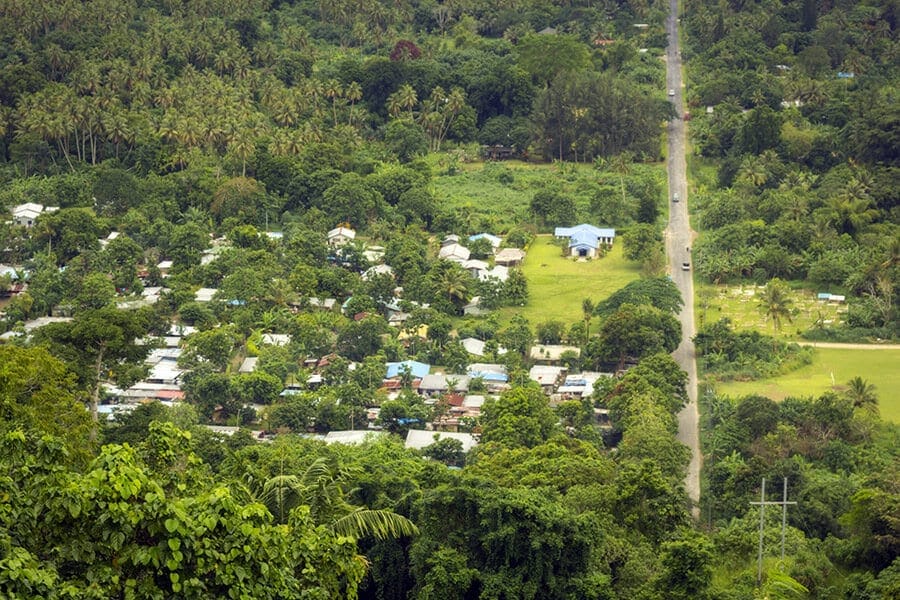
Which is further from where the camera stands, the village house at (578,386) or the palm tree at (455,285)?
the palm tree at (455,285)

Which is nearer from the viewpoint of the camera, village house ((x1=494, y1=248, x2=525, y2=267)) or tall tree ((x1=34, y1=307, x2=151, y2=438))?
tall tree ((x1=34, y1=307, x2=151, y2=438))

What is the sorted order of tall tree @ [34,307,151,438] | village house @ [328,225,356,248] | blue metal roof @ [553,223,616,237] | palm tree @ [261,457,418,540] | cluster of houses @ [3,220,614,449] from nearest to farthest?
palm tree @ [261,457,418,540] < tall tree @ [34,307,151,438] < cluster of houses @ [3,220,614,449] < village house @ [328,225,356,248] < blue metal roof @ [553,223,616,237]

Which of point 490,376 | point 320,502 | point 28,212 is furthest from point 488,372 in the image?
point 320,502

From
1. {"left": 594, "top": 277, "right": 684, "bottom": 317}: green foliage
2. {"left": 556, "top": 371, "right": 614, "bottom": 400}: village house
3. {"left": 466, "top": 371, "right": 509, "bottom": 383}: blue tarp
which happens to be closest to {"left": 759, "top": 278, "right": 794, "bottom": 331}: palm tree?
{"left": 594, "top": 277, "right": 684, "bottom": 317}: green foliage

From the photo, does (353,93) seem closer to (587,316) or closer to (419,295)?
(419,295)

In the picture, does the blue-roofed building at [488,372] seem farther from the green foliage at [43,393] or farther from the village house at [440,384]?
the green foliage at [43,393]

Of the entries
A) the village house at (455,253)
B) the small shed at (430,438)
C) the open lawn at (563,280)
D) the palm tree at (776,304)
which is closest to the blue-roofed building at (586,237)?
the open lawn at (563,280)

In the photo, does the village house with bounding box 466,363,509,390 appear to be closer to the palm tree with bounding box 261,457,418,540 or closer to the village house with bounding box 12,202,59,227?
the palm tree with bounding box 261,457,418,540
